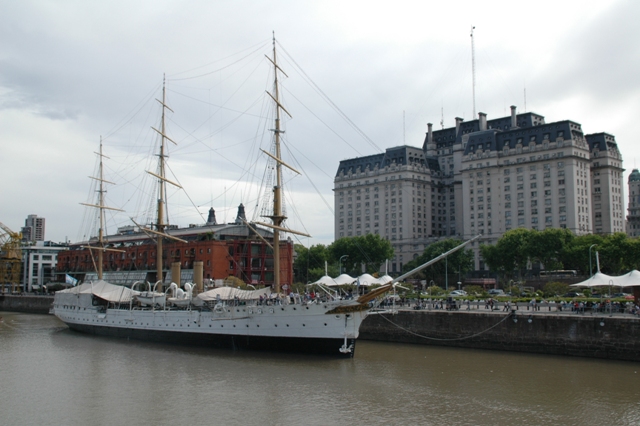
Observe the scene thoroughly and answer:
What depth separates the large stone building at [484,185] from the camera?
438 ft

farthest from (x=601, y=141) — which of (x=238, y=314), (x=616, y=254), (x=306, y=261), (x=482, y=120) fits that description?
(x=238, y=314)

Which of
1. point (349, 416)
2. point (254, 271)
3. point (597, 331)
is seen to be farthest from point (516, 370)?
point (254, 271)

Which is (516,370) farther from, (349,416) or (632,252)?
(632,252)

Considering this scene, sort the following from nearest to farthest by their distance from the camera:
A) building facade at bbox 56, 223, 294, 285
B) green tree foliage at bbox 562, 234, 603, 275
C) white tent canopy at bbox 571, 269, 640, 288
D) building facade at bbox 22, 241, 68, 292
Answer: white tent canopy at bbox 571, 269, 640, 288 < building facade at bbox 56, 223, 294, 285 < green tree foliage at bbox 562, 234, 603, 275 < building facade at bbox 22, 241, 68, 292

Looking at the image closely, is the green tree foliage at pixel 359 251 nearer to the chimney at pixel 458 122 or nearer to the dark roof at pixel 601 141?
the chimney at pixel 458 122

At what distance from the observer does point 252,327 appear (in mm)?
49156

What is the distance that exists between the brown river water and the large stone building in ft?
313

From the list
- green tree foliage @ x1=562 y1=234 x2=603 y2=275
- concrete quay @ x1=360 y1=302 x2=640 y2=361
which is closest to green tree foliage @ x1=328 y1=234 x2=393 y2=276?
green tree foliage @ x1=562 y1=234 x2=603 y2=275

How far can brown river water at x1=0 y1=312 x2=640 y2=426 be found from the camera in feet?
96.6

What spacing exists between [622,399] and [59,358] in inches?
1548

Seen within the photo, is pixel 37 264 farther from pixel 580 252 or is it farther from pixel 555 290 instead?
pixel 555 290

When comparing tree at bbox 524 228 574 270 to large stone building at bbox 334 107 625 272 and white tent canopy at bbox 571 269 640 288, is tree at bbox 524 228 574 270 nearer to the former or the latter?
large stone building at bbox 334 107 625 272

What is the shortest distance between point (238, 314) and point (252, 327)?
Answer: 1816mm

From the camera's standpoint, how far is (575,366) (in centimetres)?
4088
